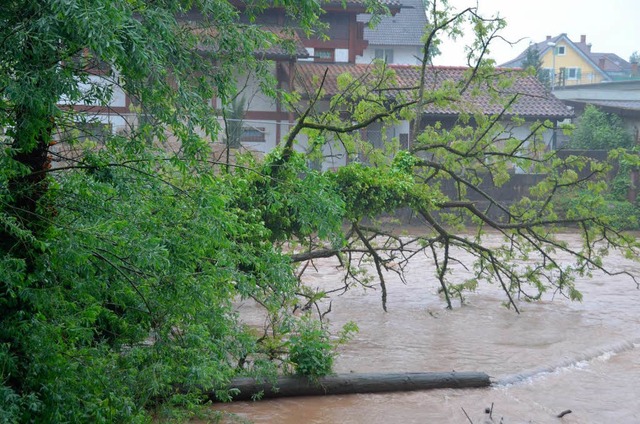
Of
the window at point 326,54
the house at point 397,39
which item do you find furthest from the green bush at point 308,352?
the house at point 397,39

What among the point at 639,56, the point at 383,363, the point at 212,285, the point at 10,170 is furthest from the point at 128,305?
the point at 639,56

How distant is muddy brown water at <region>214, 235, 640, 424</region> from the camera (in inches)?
383

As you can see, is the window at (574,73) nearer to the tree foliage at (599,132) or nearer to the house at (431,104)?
the tree foliage at (599,132)

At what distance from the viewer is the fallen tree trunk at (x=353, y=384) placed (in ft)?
30.9

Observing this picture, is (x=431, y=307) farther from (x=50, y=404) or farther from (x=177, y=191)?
(x=50, y=404)

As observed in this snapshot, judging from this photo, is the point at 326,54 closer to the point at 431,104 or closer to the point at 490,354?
the point at 431,104

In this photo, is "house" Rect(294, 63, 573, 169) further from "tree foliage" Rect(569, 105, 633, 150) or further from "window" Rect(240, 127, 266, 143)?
"tree foliage" Rect(569, 105, 633, 150)

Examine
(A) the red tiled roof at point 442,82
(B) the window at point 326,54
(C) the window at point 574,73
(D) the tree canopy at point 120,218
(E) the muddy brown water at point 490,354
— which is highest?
(C) the window at point 574,73

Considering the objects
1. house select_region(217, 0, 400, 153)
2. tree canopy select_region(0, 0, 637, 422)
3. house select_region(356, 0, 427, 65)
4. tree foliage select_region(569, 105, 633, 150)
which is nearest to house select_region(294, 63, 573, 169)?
house select_region(217, 0, 400, 153)

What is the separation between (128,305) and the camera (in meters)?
6.98

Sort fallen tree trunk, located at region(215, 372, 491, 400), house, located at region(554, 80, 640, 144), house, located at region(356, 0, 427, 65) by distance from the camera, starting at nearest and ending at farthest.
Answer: fallen tree trunk, located at region(215, 372, 491, 400) < house, located at region(554, 80, 640, 144) < house, located at region(356, 0, 427, 65)

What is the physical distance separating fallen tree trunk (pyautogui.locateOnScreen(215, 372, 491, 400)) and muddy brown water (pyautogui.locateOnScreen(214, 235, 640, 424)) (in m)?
0.09

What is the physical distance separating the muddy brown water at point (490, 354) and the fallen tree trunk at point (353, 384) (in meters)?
0.09

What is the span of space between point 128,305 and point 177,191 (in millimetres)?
1071
